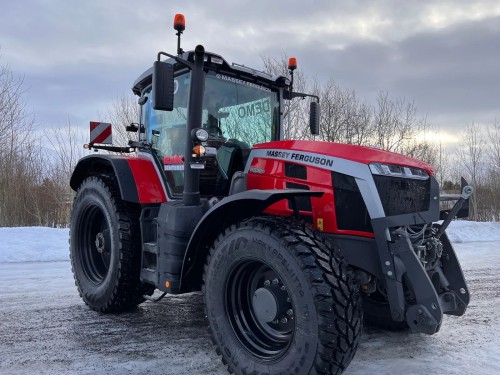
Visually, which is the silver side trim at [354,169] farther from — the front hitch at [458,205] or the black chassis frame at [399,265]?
the front hitch at [458,205]

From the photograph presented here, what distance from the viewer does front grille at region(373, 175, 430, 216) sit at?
2.86 m

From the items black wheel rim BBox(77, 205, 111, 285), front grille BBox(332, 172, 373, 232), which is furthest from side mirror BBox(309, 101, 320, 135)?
black wheel rim BBox(77, 205, 111, 285)

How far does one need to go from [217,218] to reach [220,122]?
41.0 inches

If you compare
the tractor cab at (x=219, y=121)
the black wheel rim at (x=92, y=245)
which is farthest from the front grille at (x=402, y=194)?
the black wheel rim at (x=92, y=245)

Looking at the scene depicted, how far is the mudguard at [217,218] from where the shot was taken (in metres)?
2.82

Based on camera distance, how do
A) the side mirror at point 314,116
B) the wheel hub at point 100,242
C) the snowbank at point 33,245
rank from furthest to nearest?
the snowbank at point 33,245
the side mirror at point 314,116
the wheel hub at point 100,242

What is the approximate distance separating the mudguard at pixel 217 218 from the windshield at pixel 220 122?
2.13 ft

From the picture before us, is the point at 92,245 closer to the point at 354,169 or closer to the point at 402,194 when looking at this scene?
the point at 354,169

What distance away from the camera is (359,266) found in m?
2.79

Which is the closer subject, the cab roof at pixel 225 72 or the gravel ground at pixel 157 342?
the gravel ground at pixel 157 342

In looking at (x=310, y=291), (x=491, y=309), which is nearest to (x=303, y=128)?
(x=491, y=309)

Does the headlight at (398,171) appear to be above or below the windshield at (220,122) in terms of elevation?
below

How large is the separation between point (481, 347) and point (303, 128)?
481 inches

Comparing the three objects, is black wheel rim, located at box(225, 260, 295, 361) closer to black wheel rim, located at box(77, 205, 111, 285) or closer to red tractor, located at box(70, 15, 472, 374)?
red tractor, located at box(70, 15, 472, 374)
